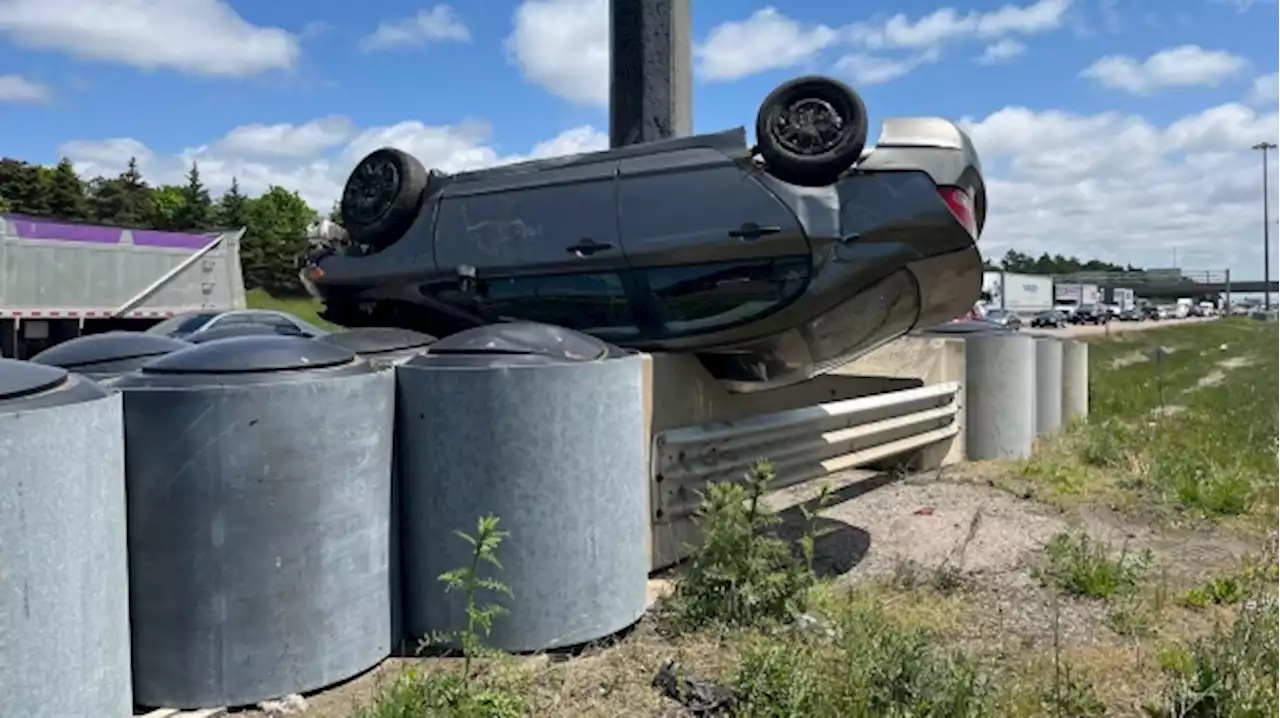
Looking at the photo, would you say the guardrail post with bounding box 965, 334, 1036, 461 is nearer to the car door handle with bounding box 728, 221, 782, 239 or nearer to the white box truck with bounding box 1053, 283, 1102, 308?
the car door handle with bounding box 728, 221, 782, 239

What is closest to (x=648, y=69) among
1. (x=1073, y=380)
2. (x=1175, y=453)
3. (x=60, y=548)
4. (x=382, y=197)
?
(x=382, y=197)

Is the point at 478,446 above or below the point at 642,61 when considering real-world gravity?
below

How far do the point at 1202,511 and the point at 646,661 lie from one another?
14.3ft

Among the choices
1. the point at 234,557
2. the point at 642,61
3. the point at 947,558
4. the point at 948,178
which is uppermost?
the point at 642,61

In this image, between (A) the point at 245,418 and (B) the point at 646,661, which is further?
(B) the point at 646,661

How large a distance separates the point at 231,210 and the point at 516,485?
75.0 m

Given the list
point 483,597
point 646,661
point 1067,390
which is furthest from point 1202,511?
point 1067,390

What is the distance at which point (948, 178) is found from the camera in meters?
4.80

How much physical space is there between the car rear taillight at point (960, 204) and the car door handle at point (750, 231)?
32.1 inches

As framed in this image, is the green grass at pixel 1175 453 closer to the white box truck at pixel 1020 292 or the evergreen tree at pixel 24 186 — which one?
the white box truck at pixel 1020 292

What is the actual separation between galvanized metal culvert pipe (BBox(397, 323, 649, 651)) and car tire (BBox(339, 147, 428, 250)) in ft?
9.51

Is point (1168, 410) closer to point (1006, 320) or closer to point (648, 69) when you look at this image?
point (648, 69)

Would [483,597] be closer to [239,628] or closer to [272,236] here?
[239,628]

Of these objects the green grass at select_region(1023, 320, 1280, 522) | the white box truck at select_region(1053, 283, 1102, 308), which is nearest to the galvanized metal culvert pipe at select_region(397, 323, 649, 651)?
the green grass at select_region(1023, 320, 1280, 522)
